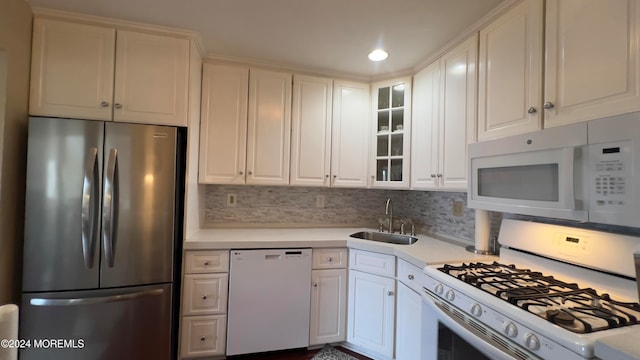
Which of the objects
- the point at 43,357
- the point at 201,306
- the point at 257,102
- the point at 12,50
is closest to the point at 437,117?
the point at 257,102

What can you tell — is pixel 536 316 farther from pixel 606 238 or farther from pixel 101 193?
pixel 101 193

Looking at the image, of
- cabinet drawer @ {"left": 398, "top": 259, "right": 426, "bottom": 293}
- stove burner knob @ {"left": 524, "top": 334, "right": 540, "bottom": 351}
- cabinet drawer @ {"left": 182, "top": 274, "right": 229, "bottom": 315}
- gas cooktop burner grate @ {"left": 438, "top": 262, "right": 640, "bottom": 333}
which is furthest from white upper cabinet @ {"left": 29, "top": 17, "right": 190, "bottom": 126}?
stove burner knob @ {"left": 524, "top": 334, "right": 540, "bottom": 351}

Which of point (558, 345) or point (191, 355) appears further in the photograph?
point (191, 355)

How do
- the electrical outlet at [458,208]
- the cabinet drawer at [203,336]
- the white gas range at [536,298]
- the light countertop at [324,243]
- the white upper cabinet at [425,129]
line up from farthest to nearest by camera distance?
the electrical outlet at [458,208]
the white upper cabinet at [425,129]
the cabinet drawer at [203,336]
the light countertop at [324,243]
the white gas range at [536,298]

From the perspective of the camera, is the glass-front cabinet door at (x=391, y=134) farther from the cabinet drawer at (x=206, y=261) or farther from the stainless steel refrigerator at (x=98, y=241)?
the stainless steel refrigerator at (x=98, y=241)

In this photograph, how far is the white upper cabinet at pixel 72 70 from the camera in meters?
1.73

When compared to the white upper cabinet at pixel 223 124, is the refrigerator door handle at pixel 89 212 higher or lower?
lower

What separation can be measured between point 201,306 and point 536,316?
1.91m

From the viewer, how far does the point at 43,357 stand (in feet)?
5.26

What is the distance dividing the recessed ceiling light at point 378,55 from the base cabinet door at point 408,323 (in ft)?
5.55

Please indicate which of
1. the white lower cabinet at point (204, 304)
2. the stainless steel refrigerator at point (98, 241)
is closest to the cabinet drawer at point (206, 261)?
the white lower cabinet at point (204, 304)

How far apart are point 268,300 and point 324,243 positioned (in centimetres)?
58

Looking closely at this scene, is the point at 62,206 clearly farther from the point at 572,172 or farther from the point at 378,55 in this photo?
the point at 572,172

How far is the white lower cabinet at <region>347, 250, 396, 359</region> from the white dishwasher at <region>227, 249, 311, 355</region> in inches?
13.7
